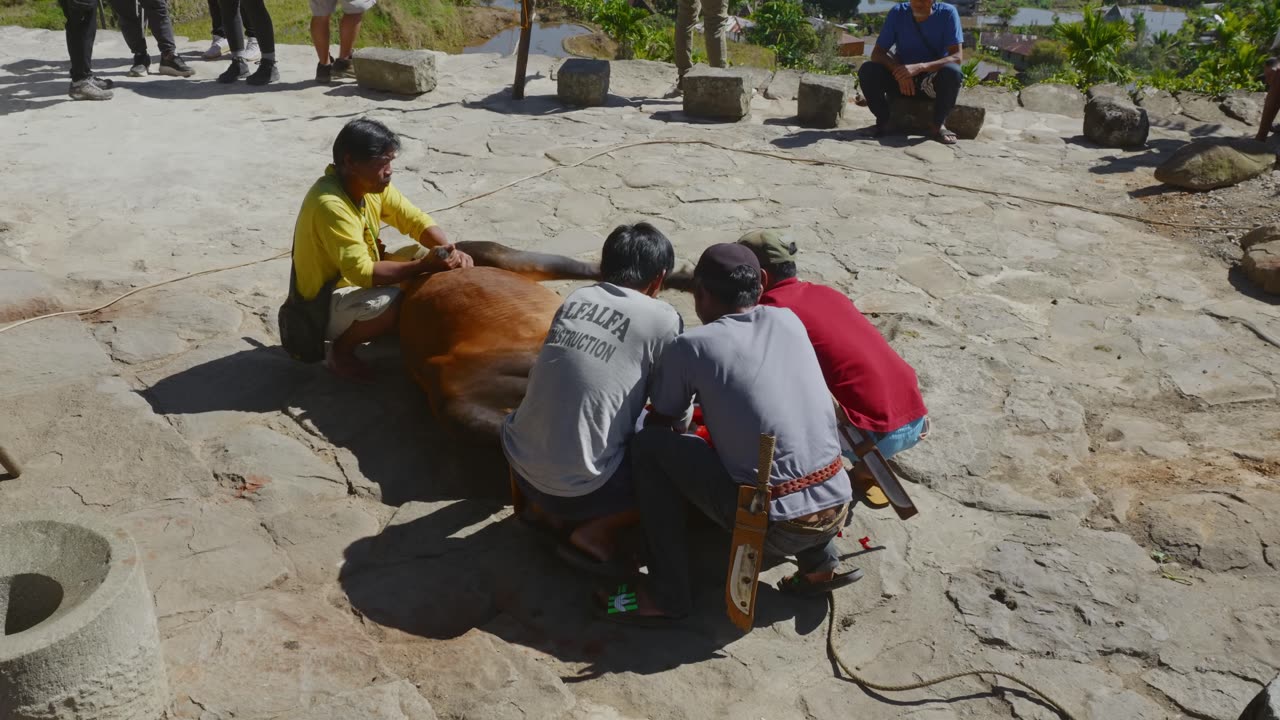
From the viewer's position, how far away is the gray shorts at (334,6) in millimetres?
8938

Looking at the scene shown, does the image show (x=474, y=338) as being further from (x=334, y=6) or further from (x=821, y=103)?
(x=334, y=6)

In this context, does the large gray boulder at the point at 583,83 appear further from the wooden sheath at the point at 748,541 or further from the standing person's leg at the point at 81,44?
the wooden sheath at the point at 748,541

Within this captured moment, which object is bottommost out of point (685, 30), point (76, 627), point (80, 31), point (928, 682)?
point (928, 682)

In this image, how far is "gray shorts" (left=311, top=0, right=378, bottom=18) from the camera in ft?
29.3

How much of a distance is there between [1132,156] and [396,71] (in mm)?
6243

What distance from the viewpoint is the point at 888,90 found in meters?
8.47

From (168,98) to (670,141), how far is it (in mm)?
4309

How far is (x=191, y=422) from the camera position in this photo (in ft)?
13.7


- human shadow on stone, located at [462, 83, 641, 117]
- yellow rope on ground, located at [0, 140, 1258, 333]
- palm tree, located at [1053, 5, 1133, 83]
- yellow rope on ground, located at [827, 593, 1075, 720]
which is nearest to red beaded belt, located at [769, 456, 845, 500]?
yellow rope on ground, located at [827, 593, 1075, 720]

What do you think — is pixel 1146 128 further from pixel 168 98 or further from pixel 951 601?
pixel 168 98

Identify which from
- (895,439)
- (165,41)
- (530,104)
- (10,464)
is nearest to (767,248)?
(895,439)

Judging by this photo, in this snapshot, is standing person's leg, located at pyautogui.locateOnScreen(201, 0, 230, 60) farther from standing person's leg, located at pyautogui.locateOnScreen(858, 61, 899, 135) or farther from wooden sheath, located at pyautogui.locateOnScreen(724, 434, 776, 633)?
wooden sheath, located at pyautogui.locateOnScreen(724, 434, 776, 633)

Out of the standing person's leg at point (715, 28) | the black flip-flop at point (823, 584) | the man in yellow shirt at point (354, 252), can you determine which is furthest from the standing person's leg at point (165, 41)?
the black flip-flop at point (823, 584)

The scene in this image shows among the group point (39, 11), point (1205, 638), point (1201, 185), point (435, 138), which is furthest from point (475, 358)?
point (39, 11)
